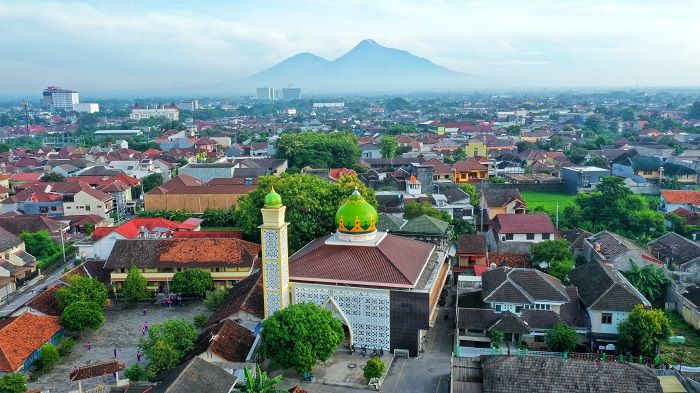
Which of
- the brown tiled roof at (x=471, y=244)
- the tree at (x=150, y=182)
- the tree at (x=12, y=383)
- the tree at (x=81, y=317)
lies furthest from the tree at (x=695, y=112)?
the tree at (x=12, y=383)

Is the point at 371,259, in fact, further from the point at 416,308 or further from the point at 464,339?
the point at 464,339

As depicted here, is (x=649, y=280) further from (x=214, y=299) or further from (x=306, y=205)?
(x=214, y=299)

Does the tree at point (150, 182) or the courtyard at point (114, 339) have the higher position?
the tree at point (150, 182)

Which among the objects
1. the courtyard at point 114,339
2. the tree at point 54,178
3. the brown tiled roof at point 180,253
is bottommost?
the courtyard at point 114,339

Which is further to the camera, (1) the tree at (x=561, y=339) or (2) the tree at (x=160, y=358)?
(1) the tree at (x=561, y=339)

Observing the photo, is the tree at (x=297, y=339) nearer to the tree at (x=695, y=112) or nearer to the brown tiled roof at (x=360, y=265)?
the brown tiled roof at (x=360, y=265)

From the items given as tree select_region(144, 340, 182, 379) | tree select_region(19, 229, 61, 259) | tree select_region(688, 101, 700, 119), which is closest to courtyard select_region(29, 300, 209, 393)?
tree select_region(144, 340, 182, 379)

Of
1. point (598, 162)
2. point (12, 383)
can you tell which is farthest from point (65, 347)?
point (598, 162)
